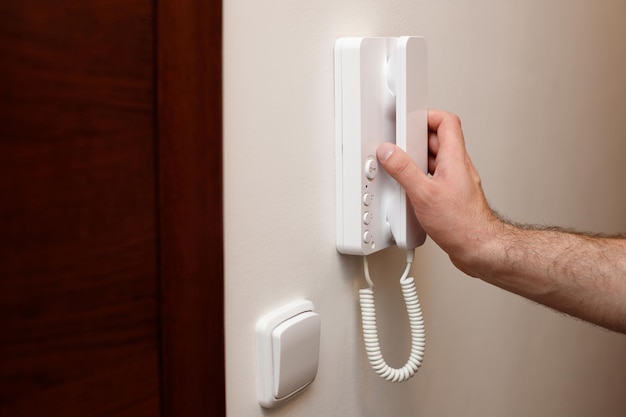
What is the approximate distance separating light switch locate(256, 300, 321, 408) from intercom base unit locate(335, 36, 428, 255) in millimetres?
99

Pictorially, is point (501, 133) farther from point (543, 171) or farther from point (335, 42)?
point (335, 42)

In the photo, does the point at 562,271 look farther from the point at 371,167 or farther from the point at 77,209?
the point at 77,209

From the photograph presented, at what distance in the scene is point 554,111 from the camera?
51.2 inches

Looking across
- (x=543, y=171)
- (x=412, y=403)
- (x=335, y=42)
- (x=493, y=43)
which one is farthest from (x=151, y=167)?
(x=543, y=171)

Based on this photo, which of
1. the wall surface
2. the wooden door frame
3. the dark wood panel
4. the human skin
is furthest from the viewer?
the human skin

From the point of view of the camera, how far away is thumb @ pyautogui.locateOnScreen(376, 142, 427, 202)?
70cm

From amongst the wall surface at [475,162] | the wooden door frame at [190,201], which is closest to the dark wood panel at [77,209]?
the wooden door frame at [190,201]

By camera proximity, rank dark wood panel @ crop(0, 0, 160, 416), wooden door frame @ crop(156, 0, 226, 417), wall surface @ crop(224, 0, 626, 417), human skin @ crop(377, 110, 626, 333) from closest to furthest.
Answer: dark wood panel @ crop(0, 0, 160, 416) < wooden door frame @ crop(156, 0, 226, 417) < wall surface @ crop(224, 0, 626, 417) < human skin @ crop(377, 110, 626, 333)

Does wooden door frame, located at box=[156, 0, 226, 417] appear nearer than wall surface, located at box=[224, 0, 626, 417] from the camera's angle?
Yes

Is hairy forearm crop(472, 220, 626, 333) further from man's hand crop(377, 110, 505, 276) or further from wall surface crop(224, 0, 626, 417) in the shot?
wall surface crop(224, 0, 626, 417)

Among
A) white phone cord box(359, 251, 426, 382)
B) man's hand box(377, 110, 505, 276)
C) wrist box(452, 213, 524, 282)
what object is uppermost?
man's hand box(377, 110, 505, 276)

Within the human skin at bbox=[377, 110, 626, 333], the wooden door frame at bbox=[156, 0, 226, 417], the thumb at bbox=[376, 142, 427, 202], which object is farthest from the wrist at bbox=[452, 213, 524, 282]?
the wooden door frame at bbox=[156, 0, 226, 417]

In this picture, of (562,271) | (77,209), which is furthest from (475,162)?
(77,209)

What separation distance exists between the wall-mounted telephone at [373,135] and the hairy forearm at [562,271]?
11cm
